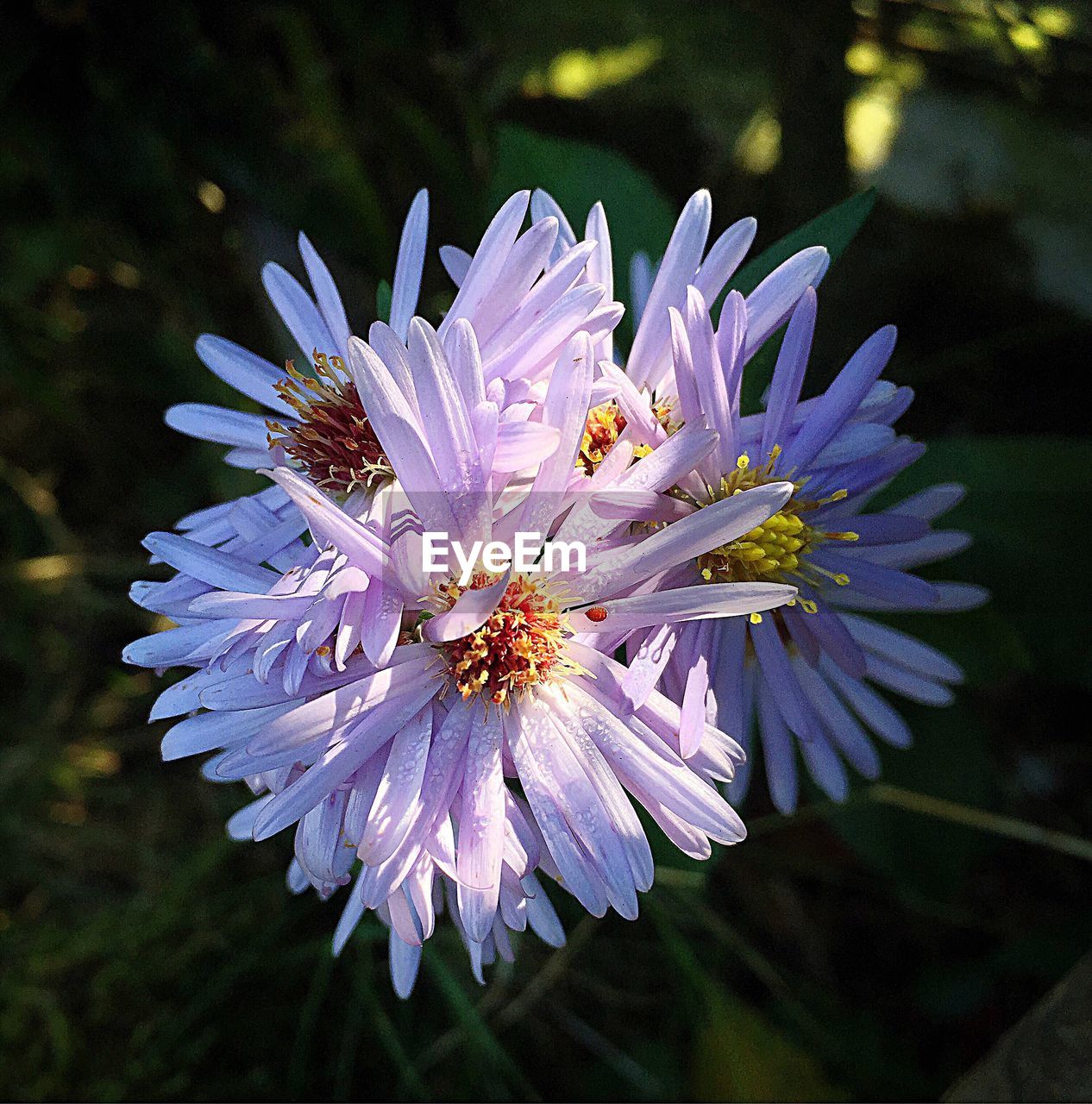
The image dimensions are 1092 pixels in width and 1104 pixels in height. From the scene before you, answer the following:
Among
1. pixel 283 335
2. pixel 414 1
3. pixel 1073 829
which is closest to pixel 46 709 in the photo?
pixel 283 335

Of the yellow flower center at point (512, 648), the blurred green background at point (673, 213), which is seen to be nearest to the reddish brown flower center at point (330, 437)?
the yellow flower center at point (512, 648)

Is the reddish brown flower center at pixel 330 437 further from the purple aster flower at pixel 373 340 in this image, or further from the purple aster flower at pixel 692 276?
the purple aster flower at pixel 692 276

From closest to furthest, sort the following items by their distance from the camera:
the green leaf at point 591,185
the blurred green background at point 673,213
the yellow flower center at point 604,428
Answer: the yellow flower center at point 604,428
the green leaf at point 591,185
the blurred green background at point 673,213

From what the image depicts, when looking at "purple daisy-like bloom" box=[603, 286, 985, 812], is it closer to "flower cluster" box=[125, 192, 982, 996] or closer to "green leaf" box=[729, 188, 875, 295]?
"flower cluster" box=[125, 192, 982, 996]

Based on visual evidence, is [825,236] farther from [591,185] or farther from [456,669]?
[456,669]

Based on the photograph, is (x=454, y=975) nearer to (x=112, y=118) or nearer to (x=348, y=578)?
(x=348, y=578)
